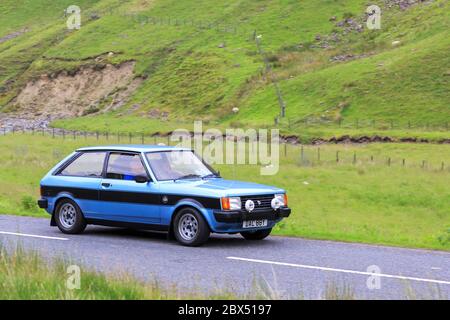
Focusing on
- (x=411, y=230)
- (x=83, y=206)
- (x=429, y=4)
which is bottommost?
(x=411, y=230)

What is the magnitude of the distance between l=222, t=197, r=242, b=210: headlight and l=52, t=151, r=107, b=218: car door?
2.84 m

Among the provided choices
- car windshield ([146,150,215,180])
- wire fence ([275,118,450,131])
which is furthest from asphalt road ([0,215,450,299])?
wire fence ([275,118,450,131])

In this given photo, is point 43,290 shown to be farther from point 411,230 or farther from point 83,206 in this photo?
point 411,230

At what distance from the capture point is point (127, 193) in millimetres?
14641

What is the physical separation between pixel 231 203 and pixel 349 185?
21517mm

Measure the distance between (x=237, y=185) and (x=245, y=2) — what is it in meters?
88.1

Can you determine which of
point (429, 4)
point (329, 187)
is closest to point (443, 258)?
point (329, 187)

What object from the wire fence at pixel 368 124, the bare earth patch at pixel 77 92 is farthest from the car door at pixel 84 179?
the bare earth patch at pixel 77 92

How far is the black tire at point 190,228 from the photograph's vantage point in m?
13.6

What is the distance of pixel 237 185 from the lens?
14.3 meters

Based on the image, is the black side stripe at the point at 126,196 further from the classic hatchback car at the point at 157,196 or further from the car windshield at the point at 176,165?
the car windshield at the point at 176,165

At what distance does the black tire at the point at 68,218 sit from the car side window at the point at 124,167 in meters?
0.92

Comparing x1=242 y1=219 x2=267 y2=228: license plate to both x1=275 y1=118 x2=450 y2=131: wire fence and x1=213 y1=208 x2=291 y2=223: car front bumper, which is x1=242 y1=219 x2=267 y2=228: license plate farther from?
x1=275 y1=118 x2=450 y2=131: wire fence
